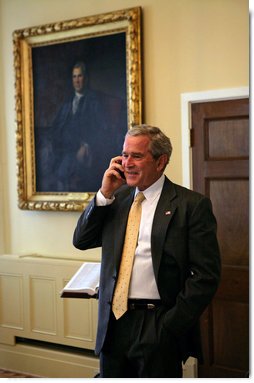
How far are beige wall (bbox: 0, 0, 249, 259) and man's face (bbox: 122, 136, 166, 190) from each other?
1114mm

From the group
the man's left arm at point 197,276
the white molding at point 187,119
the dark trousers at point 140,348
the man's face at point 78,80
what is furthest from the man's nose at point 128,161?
the man's face at point 78,80

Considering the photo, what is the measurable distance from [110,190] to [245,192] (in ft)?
3.95

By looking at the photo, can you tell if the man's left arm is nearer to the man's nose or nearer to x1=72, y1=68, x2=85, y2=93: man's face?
the man's nose

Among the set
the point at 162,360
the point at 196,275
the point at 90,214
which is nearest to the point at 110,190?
the point at 90,214

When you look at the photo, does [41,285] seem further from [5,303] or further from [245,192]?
[245,192]

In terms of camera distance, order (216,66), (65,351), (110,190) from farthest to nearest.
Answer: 1. (65,351)
2. (216,66)
3. (110,190)

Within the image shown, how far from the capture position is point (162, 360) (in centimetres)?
166

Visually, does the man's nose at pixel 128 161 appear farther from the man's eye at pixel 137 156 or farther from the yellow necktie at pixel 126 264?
the yellow necktie at pixel 126 264

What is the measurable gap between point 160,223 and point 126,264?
21cm

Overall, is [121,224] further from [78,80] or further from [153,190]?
[78,80]

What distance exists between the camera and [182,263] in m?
1.67

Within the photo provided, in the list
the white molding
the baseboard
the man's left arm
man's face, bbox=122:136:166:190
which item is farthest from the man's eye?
the baseboard

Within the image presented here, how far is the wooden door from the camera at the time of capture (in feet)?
8.86

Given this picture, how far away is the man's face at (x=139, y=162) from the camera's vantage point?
1711 millimetres
